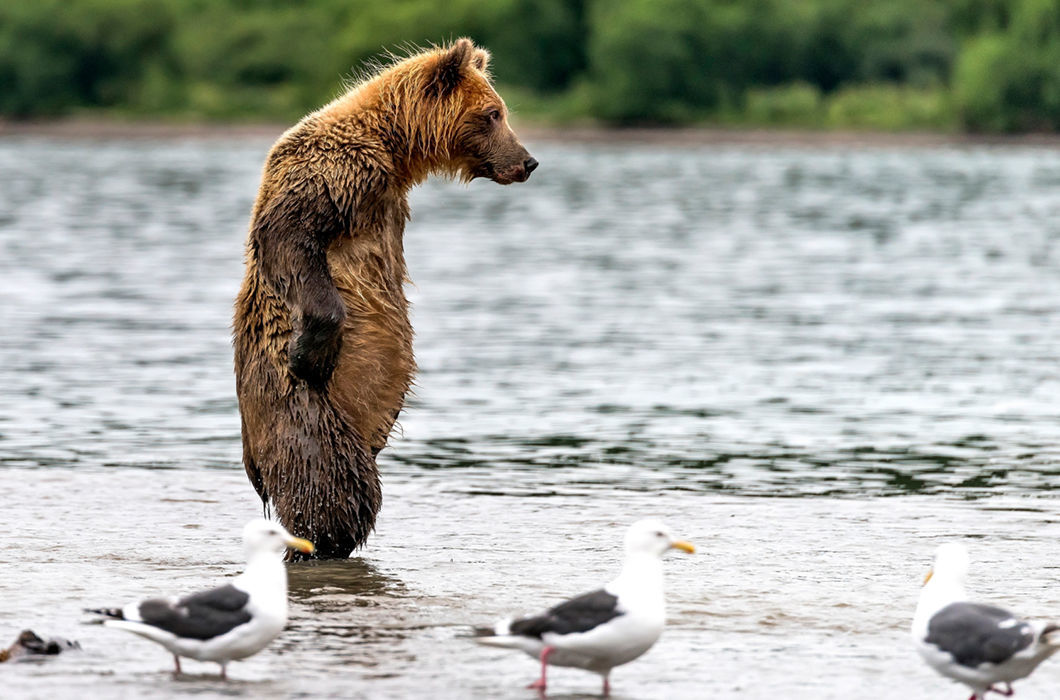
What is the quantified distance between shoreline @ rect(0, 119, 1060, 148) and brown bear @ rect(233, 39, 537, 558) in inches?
3103

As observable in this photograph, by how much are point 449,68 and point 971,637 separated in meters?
3.91

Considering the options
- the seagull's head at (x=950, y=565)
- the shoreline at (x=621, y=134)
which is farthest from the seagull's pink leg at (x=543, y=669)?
the shoreline at (x=621, y=134)

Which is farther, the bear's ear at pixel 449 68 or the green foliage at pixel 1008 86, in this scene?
the green foliage at pixel 1008 86

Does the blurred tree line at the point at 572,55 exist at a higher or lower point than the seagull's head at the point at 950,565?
higher

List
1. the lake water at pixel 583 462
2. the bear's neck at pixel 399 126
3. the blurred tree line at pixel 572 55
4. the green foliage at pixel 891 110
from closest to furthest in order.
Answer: the lake water at pixel 583 462
the bear's neck at pixel 399 126
the green foliage at pixel 891 110
the blurred tree line at pixel 572 55

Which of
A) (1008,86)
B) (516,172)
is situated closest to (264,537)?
(516,172)

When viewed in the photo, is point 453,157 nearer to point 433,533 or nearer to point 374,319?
point 374,319

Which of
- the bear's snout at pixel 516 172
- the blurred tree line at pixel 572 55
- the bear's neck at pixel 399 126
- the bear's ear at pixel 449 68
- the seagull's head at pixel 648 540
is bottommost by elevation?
the seagull's head at pixel 648 540

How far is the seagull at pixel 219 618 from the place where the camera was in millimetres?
6660

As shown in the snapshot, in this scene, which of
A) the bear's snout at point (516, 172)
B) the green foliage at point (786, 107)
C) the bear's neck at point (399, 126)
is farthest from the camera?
the green foliage at point (786, 107)

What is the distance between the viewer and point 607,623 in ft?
21.3

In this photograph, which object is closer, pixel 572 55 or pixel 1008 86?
pixel 1008 86

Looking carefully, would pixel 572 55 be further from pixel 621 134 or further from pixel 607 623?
pixel 607 623

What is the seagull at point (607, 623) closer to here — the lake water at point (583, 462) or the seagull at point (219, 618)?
the lake water at point (583, 462)
